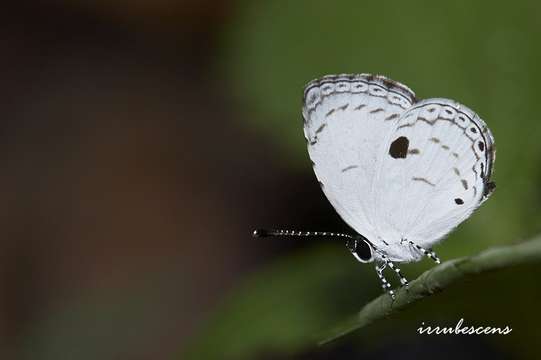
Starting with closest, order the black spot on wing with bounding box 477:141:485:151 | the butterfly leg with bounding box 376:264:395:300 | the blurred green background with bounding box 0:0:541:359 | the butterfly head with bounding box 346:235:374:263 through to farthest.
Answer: the butterfly leg with bounding box 376:264:395:300 < the black spot on wing with bounding box 477:141:485:151 < the butterfly head with bounding box 346:235:374:263 < the blurred green background with bounding box 0:0:541:359

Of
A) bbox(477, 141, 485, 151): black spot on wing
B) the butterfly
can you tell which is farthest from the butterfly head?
bbox(477, 141, 485, 151): black spot on wing

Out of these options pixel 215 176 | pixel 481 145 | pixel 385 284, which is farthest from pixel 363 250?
pixel 215 176

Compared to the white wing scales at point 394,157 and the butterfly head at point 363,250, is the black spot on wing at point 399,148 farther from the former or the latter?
the butterfly head at point 363,250

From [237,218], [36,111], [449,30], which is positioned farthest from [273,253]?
[36,111]

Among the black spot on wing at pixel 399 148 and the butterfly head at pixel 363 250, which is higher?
the black spot on wing at pixel 399 148

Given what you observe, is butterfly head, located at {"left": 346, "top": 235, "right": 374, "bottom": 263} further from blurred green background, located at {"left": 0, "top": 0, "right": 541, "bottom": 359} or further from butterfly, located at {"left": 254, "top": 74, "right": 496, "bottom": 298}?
blurred green background, located at {"left": 0, "top": 0, "right": 541, "bottom": 359}

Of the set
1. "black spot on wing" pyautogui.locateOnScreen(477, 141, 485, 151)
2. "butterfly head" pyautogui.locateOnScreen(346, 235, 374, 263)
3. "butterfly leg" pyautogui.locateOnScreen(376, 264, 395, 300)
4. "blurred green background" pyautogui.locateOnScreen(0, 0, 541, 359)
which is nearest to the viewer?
"butterfly leg" pyautogui.locateOnScreen(376, 264, 395, 300)

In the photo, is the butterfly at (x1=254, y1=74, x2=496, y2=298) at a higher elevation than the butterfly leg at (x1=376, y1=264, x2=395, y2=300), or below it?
higher

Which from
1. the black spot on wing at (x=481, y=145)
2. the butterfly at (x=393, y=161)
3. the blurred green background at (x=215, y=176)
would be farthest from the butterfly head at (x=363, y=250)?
the black spot on wing at (x=481, y=145)

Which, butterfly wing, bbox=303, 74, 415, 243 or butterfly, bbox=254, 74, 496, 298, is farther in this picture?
butterfly wing, bbox=303, 74, 415, 243
